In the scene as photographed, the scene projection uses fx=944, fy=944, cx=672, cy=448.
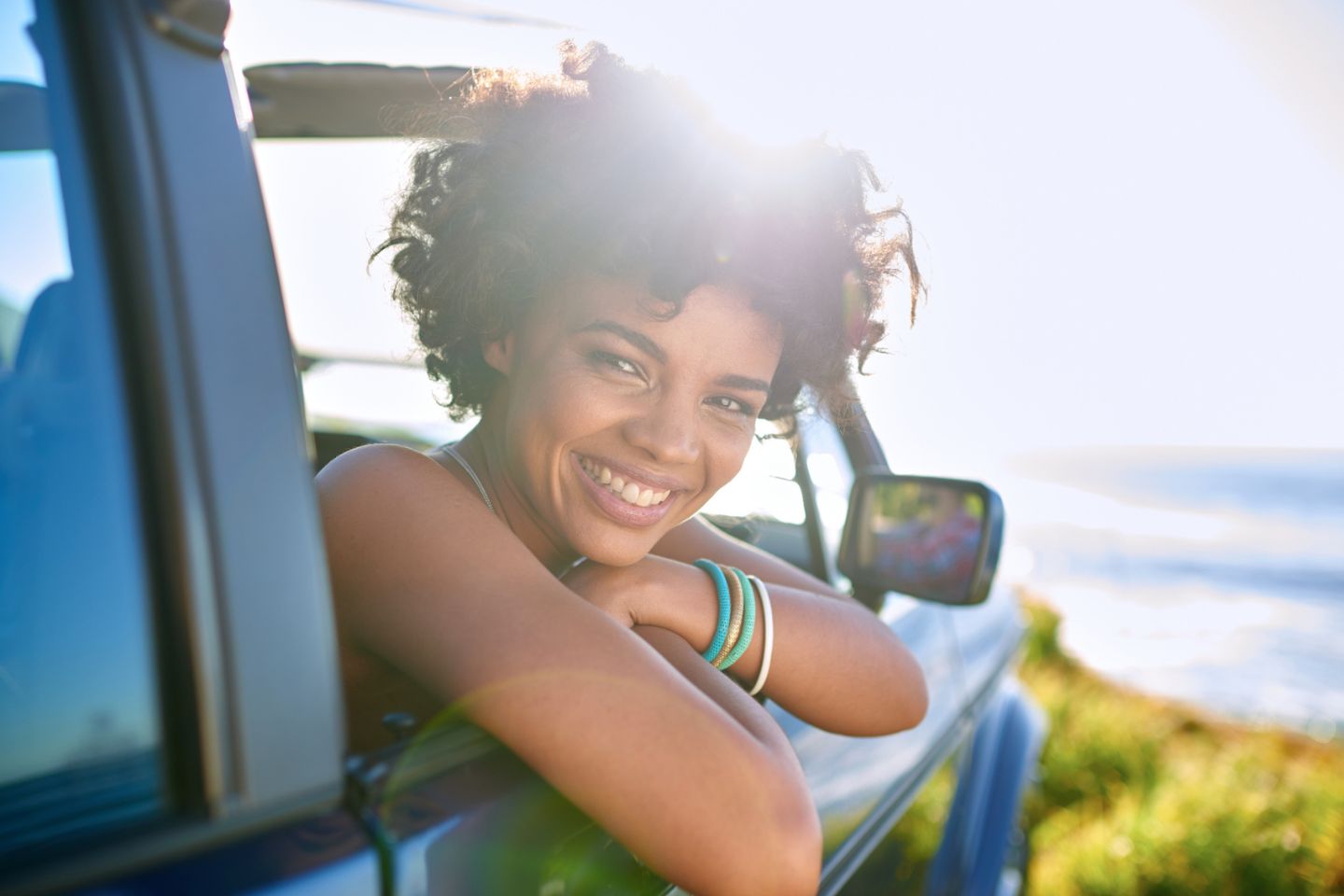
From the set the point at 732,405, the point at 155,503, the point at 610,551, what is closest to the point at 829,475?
the point at 732,405

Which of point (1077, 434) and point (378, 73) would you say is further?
point (1077, 434)

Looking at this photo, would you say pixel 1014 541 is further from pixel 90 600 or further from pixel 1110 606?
pixel 90 600

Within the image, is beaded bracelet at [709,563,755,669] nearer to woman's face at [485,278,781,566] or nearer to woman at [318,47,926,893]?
woman at [318,47,926,893]

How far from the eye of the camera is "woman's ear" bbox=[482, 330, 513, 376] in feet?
6.16

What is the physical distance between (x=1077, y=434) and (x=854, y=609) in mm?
88101

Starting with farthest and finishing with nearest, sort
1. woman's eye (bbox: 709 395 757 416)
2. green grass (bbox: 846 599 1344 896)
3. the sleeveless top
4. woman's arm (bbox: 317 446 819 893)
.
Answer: green grass (bbox: 846 599 1344 896), woman's eye (bbox: 709 395 757 416), the sleeveless top, woman's arm (bbox: 317 446 819 893)

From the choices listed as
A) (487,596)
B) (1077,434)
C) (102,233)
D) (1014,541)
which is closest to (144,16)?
(102,233)

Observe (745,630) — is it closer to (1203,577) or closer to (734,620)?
(734,620)

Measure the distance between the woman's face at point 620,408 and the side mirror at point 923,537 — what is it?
0.92m

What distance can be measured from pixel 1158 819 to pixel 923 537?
3.76 metres

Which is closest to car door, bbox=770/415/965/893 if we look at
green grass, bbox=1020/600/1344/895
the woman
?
the woman

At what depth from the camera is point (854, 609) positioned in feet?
6.49

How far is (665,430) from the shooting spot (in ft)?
5.35

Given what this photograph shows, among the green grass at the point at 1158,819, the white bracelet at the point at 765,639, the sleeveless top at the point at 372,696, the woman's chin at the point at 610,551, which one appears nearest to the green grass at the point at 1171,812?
the green grass at the point at 1158,819
